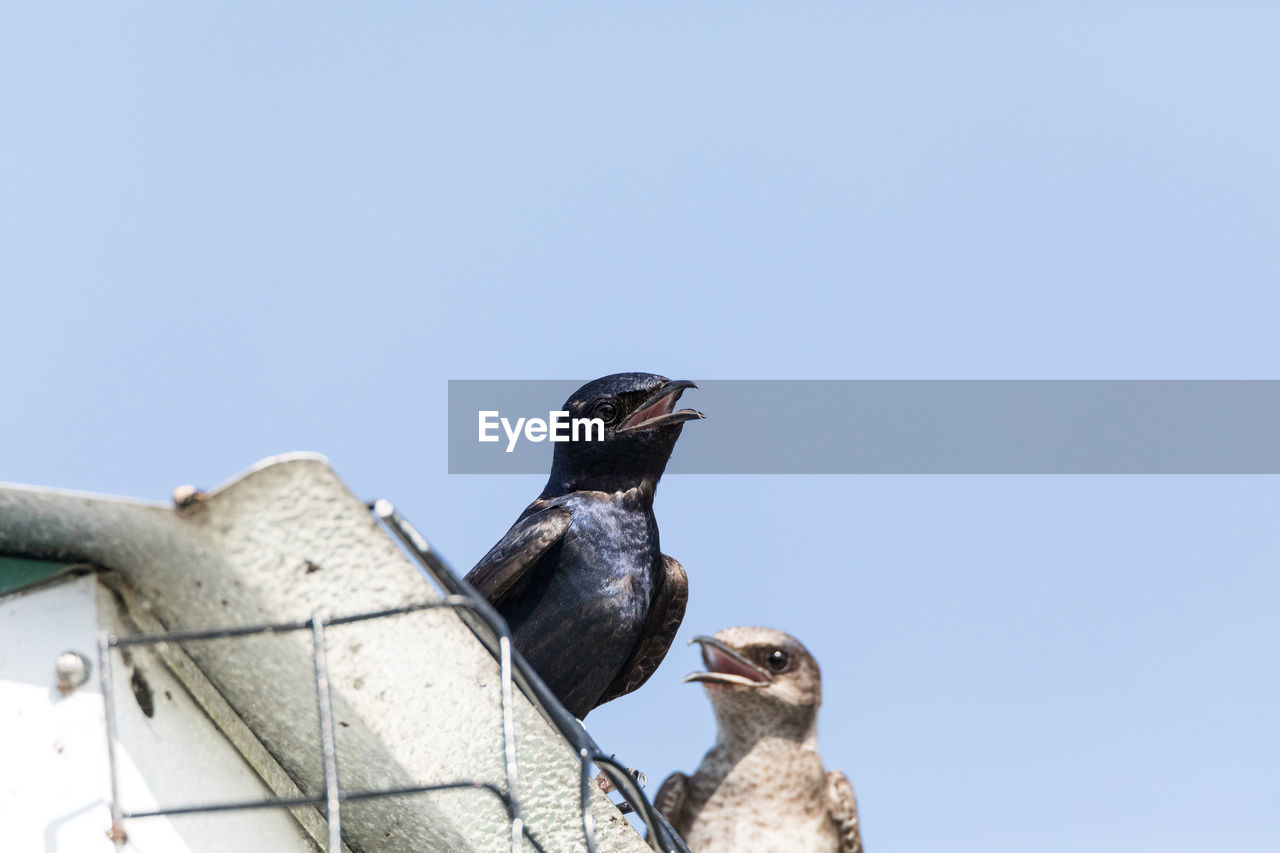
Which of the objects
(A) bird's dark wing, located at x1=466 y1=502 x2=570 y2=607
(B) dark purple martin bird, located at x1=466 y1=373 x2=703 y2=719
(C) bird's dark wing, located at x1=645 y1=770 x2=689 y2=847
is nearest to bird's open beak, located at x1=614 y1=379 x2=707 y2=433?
(B) dark purple martin bird, located at x1=466 y1=373 x2=703 y2=719

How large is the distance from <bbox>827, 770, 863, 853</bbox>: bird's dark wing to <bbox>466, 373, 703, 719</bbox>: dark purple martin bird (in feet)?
2.90

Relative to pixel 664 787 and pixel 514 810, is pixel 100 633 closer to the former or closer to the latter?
pixel 514 810

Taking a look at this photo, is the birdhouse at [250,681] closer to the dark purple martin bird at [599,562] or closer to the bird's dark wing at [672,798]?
the dark purple martin bird at [599,562]

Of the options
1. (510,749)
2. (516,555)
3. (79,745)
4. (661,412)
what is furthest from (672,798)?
(510,749)

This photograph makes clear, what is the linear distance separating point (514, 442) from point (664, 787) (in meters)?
1.71

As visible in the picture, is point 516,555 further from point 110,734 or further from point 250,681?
point 110,734

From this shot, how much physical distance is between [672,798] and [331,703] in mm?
3924

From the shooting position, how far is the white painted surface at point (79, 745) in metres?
2.70

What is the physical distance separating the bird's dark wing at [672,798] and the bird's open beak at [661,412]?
4.52 feet

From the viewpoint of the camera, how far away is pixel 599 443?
6742 millimetres

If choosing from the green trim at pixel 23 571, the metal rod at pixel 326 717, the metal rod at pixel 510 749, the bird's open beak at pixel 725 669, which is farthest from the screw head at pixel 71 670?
the bird's open beak at pixel 725 669

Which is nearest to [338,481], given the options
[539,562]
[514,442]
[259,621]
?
[259,621]

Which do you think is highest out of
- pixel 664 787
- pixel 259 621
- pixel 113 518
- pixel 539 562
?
pixel 113 518

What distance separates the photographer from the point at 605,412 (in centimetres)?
684
